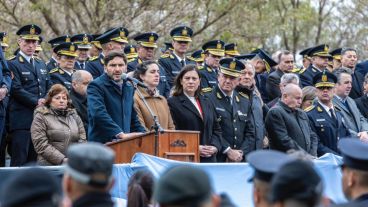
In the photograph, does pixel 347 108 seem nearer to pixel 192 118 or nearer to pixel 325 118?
pixel 325 118

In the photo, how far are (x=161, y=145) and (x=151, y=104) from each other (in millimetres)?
1462

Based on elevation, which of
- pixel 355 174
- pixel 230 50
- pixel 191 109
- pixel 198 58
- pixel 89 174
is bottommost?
pixel 355 174

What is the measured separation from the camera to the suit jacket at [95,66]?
13828mm

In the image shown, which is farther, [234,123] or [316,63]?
[316,63]

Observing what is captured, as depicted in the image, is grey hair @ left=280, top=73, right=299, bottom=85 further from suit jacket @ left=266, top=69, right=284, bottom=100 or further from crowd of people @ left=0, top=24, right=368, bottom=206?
suit jacket @ left=266, top=69, right=284, bottom=100

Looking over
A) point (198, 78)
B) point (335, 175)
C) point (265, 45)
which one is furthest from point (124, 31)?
point (265, 45)

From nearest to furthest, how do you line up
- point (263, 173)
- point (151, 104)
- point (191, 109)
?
point (263, 173) < point (151, 104) < point (191, 109)

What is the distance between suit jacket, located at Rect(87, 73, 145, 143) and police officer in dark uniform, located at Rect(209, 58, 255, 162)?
1355 millimetres

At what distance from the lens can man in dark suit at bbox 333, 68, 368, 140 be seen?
13.7 m

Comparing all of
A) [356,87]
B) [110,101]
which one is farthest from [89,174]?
[356,87]

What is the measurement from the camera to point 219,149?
38.9ft

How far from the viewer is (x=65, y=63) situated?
1342cm

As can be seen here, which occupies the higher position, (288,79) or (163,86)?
(288,79)

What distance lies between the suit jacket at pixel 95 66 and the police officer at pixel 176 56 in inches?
35.7
